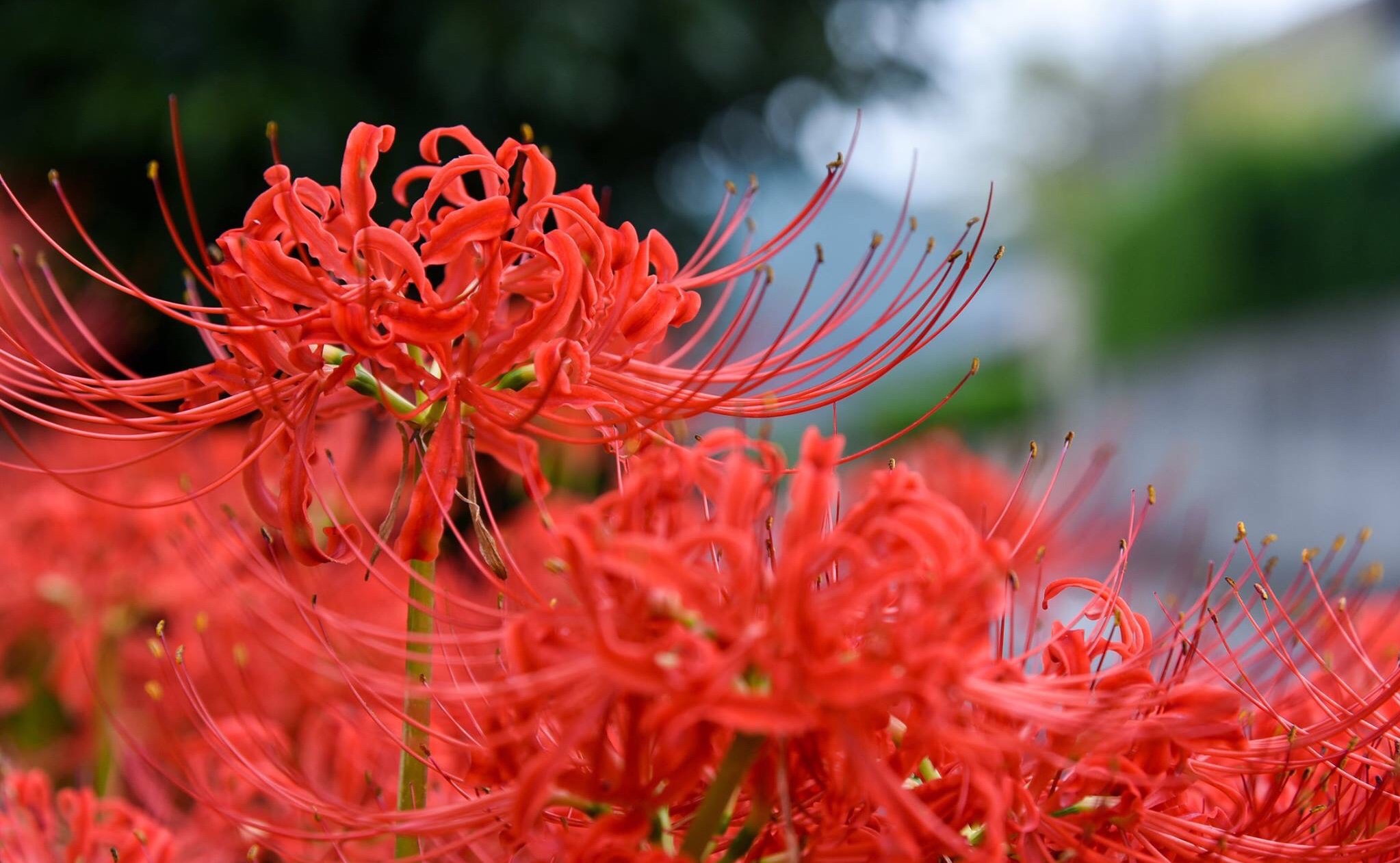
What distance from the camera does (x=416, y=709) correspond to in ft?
3.08

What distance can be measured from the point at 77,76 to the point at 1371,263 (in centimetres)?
921

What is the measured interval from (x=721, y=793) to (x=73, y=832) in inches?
30.7

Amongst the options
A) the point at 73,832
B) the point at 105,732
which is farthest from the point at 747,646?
the point at 105,732

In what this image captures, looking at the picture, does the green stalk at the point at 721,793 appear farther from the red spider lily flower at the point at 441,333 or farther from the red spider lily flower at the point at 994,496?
the red spider lily flower at the point at 994,496

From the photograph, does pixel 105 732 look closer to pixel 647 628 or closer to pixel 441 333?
pixel 441 333

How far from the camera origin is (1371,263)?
30.6 ft

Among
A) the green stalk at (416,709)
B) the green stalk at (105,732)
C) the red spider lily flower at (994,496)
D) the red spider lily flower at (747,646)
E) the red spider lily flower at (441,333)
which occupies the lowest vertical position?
the green stalk at (105,732)

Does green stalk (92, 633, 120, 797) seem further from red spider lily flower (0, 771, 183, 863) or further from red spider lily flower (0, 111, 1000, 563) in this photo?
red spider lily flower (0, 111, 1000, 563)

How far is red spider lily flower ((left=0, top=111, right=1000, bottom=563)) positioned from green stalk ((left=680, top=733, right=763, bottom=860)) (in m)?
0.30

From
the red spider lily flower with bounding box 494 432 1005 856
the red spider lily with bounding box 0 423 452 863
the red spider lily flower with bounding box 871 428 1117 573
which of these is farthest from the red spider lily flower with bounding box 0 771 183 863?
the red spider lily flower with bounding box 871 428 1117 573

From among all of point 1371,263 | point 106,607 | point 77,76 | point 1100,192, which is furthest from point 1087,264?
point 106,607

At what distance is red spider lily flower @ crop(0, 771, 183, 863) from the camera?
1124 mm

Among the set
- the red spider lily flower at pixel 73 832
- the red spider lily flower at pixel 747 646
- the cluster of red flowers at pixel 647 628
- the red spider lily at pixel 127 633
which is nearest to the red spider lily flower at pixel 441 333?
the cluster of red flowers at pixel 647 628

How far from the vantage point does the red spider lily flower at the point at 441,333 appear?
0.96 metres
